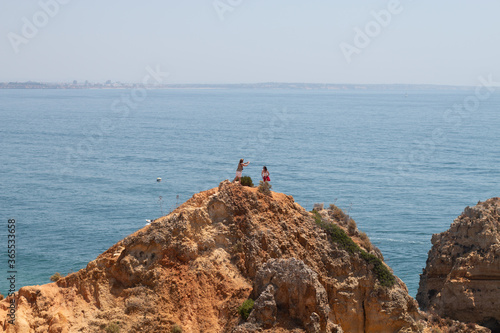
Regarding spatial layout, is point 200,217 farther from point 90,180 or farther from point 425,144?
point 425,144

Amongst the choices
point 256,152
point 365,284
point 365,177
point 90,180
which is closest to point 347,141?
point 256,152

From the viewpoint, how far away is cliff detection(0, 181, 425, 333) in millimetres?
26078

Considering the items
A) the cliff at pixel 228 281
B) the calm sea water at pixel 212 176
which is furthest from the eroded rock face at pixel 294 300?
the calm sea water at pixel 212 176

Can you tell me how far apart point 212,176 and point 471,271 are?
63733 millimetres

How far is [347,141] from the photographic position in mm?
149000

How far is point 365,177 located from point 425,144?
1964 inches

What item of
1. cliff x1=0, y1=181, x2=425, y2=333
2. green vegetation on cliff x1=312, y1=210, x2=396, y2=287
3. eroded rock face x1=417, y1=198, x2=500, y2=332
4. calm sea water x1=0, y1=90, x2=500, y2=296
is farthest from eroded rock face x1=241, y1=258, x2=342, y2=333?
eroded rock face x1=417, y1=198, x2=500, y2=332

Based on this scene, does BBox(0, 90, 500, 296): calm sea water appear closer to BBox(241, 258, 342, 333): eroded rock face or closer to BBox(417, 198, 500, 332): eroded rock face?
BBox(241, 258, 342, 333): eroded rock face

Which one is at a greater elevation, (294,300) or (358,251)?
(358,251)

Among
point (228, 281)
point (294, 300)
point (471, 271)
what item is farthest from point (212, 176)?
point (294, 300)

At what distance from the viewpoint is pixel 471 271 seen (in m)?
41.3

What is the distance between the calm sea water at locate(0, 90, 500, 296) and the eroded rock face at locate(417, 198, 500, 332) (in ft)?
43.5

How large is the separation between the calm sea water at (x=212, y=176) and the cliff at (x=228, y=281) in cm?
832

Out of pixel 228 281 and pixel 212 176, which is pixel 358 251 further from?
pixel 212 176
